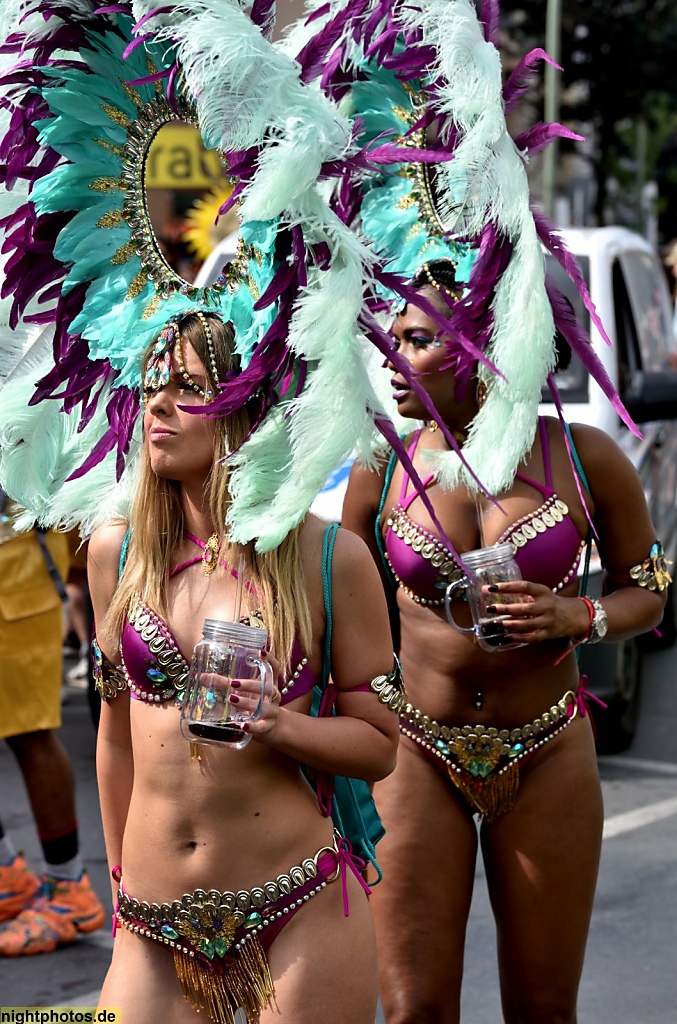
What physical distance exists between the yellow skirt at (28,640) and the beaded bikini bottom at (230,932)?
2.33 m

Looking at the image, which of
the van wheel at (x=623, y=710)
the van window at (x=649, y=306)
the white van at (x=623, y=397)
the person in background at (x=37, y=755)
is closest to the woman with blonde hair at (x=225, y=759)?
the person in background at (x=37, y=755)

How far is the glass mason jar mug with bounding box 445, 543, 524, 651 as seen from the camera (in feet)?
10.2

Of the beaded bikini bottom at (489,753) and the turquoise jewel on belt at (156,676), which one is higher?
the turquoise jewel on belt at (156,676)

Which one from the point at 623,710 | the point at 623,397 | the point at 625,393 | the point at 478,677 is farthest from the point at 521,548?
the point at 623,710

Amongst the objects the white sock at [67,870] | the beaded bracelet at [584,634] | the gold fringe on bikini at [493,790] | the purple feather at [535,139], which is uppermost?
the purple feather at [535,139]

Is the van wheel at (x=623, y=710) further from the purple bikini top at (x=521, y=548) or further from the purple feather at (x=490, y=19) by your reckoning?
the purple feather at (x=490, y=19)

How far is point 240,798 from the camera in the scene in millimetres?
2502

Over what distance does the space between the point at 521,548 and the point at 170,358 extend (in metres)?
1.09

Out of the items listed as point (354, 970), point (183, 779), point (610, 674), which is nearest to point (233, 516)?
point (183, 779)

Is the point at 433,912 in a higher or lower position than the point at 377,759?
lower

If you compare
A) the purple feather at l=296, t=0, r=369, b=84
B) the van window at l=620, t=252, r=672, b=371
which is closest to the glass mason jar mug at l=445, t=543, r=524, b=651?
the purple feather at l=296, t=0, r=369, b=84

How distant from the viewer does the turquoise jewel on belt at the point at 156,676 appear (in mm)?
2543

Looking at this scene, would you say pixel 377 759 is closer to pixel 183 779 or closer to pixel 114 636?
pixel 183 779

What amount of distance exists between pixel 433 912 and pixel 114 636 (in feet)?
3.73
